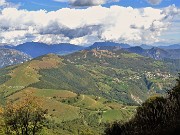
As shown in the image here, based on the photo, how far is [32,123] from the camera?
87250 mm

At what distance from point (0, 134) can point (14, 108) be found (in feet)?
58.4

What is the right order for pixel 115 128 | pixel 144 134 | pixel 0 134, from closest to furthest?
1. pixel 144 134
2. pixel 115 128
3. pixel 0 134

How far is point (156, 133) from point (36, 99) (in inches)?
2373

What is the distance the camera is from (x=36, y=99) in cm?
8131

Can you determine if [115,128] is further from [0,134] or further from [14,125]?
[0,134]

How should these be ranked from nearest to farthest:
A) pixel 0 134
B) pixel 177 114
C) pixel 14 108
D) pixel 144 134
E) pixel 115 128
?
1. pixel 144 134
2. pixel 177 114
3. pixel 115 128
4. pixel 14 108
5. pixel 0 134

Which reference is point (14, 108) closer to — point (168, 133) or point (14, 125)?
point (14, 125)

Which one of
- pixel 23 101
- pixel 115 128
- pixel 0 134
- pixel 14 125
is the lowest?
pixel 0 134

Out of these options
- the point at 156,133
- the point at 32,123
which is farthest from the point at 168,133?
the point at 32,123

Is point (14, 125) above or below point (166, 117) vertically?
below

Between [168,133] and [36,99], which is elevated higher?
[168,133]

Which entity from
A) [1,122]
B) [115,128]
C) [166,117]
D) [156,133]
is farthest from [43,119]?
[156,133]

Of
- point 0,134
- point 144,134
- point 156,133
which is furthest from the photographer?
point 0,134

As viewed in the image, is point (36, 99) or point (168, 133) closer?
point (168, 133)
